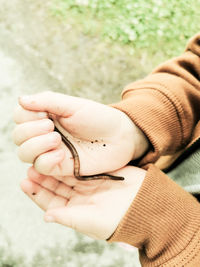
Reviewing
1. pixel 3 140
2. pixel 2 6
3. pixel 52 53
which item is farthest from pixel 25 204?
pixel 2 6

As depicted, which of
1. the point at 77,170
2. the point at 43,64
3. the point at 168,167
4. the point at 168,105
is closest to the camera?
the point at 77,170

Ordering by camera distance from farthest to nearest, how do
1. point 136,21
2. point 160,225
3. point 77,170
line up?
point 136,21 < point 77,170 < point 160,225

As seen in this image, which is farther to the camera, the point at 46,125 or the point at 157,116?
the point at 157,116

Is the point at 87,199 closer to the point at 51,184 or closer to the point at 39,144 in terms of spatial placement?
the point at 51,184

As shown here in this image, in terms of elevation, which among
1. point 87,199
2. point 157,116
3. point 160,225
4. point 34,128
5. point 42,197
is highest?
point 157,116

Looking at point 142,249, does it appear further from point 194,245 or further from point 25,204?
point 25,204

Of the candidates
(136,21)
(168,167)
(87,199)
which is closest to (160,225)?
(87,199)
